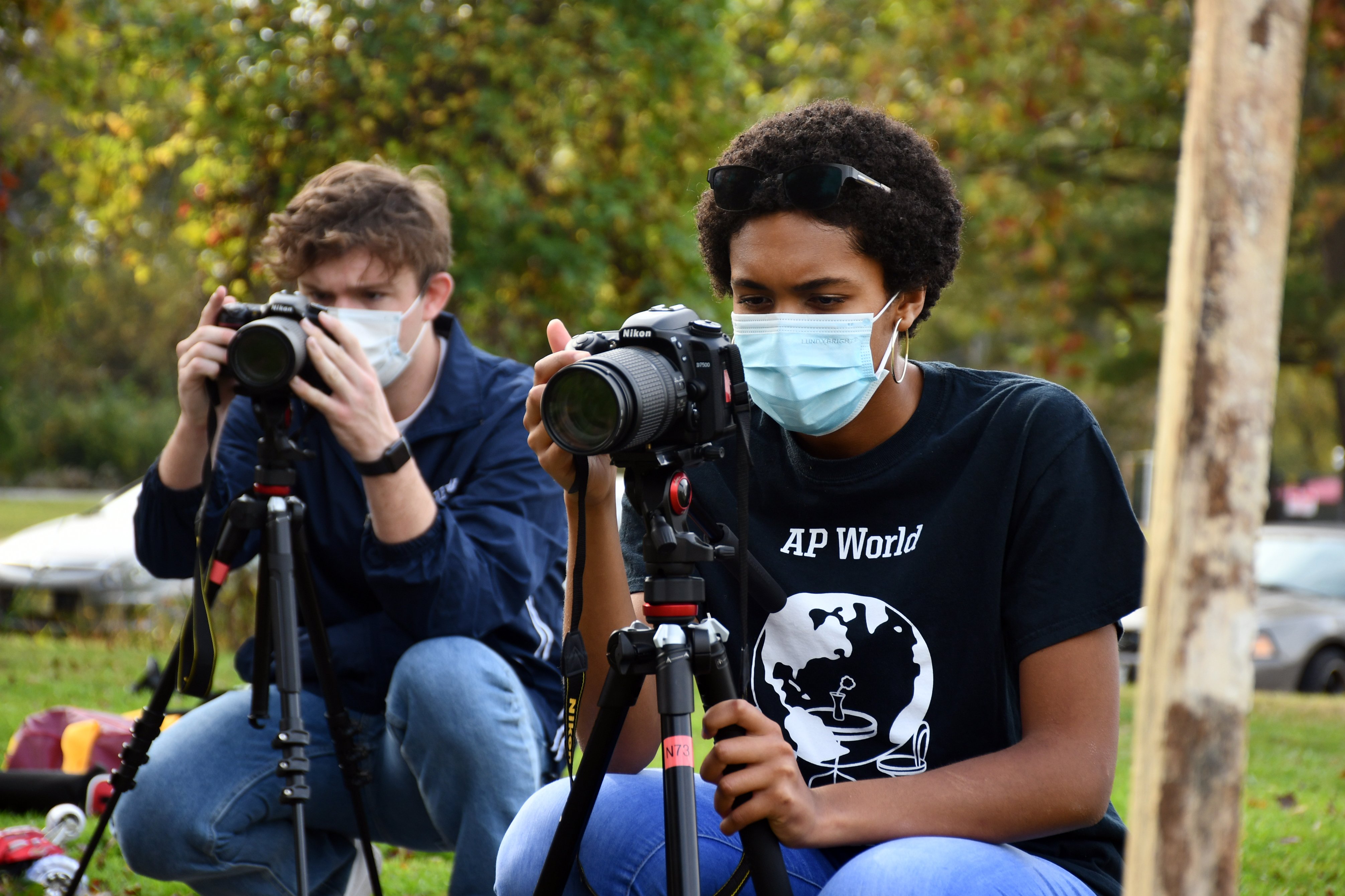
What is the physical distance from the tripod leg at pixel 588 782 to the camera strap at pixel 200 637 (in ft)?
3.62

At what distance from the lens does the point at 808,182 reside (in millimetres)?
2162

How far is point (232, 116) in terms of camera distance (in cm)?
706

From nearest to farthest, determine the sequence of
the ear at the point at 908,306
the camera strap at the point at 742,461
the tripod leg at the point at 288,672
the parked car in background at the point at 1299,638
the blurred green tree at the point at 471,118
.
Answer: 1. the camera strap at the point at 742,461
2. the ear at the point at 908,306
3. the tripod leg at the point at 288,672
4. the blurred green tree at the point at 471,118
5. the parked car in background at the point at 1299,638

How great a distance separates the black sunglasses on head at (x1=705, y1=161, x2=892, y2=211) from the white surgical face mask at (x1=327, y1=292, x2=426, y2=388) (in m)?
1.22

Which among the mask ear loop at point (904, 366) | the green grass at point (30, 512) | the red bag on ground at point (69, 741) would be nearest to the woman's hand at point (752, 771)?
the mask ear loop at point (904, 366)

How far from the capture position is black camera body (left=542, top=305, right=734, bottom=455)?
5.79 feet

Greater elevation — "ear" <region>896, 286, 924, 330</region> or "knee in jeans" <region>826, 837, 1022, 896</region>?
"ear" <region>896, 286, 924, 330</region>

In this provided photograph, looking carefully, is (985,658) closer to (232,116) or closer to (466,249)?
(466,249)

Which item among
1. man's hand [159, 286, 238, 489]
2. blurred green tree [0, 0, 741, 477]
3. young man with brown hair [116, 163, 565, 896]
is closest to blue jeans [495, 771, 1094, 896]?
young man with brown hair [116, 163, 565, 896]

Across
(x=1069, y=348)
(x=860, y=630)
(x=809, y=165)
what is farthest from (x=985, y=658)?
(x=1069, y=348)

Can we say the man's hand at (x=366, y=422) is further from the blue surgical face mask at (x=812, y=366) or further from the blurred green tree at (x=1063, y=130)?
the blurred green tree at (x=1063, y=130)

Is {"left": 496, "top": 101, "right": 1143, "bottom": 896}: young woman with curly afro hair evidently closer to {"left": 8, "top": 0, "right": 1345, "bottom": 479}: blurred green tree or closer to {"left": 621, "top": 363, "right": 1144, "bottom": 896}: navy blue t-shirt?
{"left": 621, "top": 363, "right": 1144, "bottom": 896}: navy blue t-shirt

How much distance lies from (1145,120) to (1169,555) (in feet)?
40.2

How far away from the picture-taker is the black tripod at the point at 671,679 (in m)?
1.75
